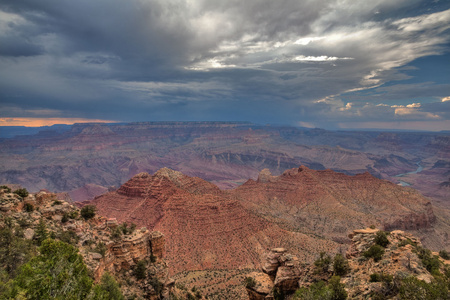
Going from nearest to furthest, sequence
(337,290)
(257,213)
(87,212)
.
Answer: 1. (337,290)
2. (87,212)
3. (257,213)

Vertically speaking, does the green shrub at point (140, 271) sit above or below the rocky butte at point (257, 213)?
above

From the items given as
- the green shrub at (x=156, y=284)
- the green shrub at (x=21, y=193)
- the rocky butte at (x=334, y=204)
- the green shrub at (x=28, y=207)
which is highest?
the green shrub at (x=21, y=193)

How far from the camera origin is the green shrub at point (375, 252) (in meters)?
22.8

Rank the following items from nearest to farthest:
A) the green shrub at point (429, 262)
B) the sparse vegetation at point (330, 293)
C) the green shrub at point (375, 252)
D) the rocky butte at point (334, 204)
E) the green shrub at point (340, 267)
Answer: the sparse vegetation at point (330, 293) < the green shrub at point (429, 262) < the green shrub at point (375, 252) < the green shrub at point (340, 267) < the rocky butte at point (334, 204)

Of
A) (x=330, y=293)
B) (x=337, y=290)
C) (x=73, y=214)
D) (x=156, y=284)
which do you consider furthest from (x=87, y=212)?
(x=337, y=290)

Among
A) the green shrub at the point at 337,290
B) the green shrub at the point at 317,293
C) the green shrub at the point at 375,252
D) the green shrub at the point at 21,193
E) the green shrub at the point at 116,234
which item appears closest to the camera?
the green shrub at the point at 337,290

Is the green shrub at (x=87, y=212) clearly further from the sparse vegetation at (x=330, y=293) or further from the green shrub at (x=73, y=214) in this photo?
the sparse vegetation at (x=330, y=293)

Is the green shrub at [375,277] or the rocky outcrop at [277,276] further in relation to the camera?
the rocky outcrop at [277,276]

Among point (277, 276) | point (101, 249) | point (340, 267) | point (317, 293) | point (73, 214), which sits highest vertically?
point (73, 214)

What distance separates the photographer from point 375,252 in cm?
2328

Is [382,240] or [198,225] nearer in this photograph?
[382,240]

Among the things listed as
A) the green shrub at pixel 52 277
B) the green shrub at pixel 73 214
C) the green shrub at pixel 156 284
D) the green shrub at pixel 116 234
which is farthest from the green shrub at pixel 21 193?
the green shrub at pixel 52 277

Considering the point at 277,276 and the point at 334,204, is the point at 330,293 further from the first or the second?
the point at 334,204

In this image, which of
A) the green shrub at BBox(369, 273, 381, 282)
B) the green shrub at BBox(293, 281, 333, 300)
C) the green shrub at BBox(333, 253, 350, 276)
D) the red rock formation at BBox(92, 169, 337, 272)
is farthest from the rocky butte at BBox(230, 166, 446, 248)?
the green shrub at BBox(369, 273, 381, 282)
